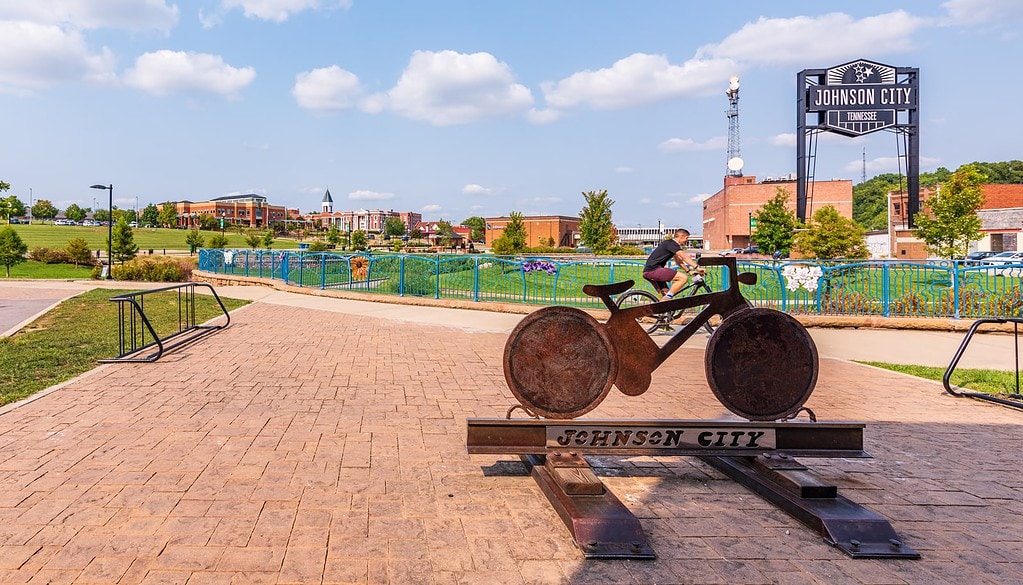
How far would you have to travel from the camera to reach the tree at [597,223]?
168ft

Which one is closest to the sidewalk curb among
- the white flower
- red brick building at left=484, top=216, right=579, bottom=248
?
the white flower

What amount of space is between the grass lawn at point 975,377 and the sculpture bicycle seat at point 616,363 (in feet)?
15.3

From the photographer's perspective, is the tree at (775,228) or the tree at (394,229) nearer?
the tree at (775,228)

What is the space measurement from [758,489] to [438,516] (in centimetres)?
204

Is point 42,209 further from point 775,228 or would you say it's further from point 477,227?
point 775,228

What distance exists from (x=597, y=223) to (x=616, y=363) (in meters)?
48.3

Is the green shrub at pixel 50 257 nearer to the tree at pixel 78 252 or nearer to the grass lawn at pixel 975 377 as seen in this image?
the tree at pixel 78 252

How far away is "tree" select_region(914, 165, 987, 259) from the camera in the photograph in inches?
1156

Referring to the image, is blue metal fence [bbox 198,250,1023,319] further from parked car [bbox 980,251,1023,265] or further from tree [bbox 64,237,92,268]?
tree [bbox 64,237,92,268]

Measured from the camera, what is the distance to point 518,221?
63.2 meters

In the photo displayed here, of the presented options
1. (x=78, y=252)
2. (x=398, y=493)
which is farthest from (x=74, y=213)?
(x=398, y=493)

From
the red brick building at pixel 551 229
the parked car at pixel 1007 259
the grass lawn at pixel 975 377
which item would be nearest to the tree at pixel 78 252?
the grass lawn at pixel 975 377

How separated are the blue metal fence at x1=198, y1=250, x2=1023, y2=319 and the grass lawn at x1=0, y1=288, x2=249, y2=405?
434 centimetres

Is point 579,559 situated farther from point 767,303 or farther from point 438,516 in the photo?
point 767,303
